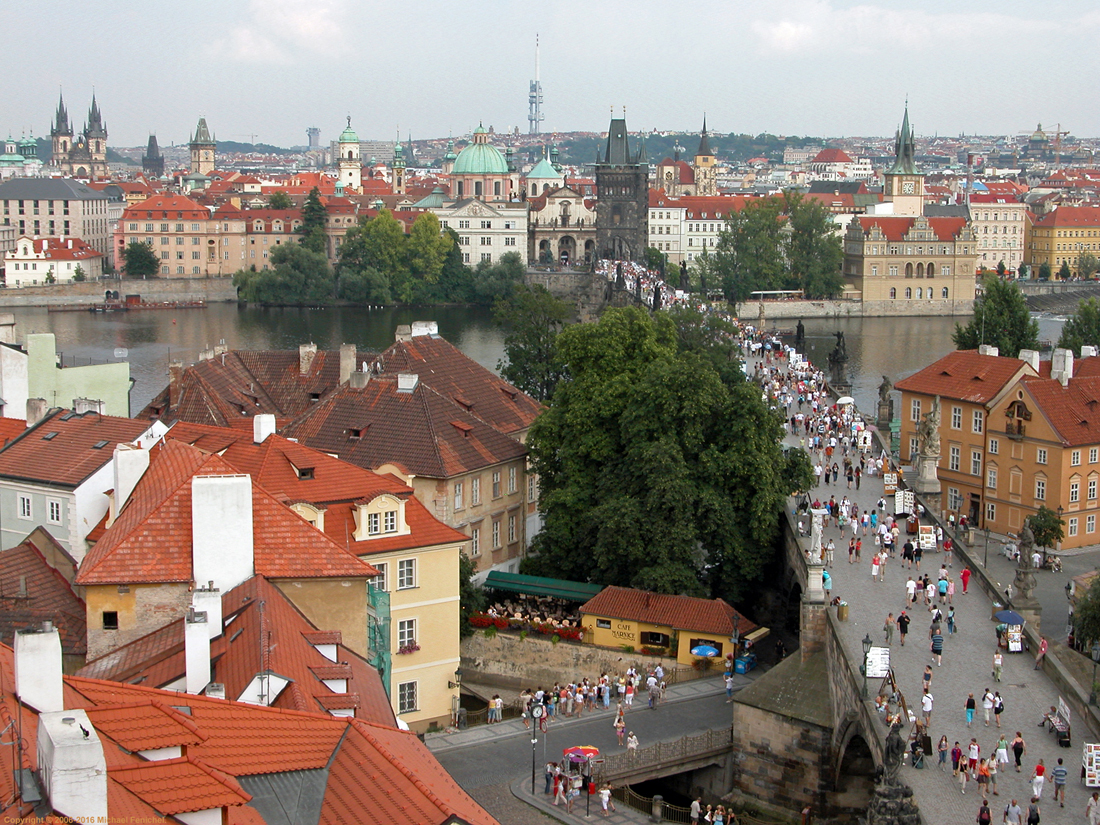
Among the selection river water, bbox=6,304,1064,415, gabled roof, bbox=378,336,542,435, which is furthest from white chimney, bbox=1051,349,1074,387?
river water, bbox=6,304,1064,415

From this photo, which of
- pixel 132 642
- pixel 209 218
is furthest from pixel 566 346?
pixel 209 218

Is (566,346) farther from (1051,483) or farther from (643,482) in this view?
(1051,483)


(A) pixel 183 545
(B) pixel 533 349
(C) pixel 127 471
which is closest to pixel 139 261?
(B) pixel 533 349

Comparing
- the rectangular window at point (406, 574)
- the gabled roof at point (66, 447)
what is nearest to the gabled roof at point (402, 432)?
the rectangular window at point (406, 574)

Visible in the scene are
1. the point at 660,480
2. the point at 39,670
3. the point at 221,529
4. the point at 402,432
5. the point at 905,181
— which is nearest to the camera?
the point at 39,670

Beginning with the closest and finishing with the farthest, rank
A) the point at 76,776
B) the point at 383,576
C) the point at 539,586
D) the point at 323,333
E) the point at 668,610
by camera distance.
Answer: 1. the point at 76,776
2. the point at 383,576
3. the point at 668,610
4. the point at 539,586
5. the point at 323,333

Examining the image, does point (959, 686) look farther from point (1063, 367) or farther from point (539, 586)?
point (1063, 367)
